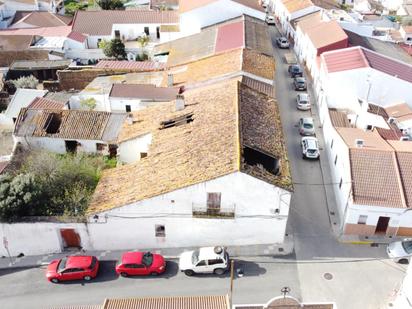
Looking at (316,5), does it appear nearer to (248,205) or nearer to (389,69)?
(389,69)

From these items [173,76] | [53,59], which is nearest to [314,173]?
[173,76]

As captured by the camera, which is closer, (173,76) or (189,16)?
(173,76)

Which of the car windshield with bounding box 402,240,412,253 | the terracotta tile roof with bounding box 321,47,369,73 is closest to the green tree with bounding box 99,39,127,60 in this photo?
the terracotta tile roof with bounding box 321,47,369,73

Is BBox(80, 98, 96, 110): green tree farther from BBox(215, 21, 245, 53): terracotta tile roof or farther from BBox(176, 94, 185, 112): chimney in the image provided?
BBox(215, 21, 245, 53): terracotta tile roof

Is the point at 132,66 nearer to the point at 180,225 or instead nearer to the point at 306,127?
the point at 306,127

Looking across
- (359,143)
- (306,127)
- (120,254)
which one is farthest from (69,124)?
(359,143)

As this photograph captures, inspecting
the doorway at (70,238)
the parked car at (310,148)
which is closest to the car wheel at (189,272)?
the doorway at (70,238)

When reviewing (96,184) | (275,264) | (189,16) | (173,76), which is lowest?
(275,264)
